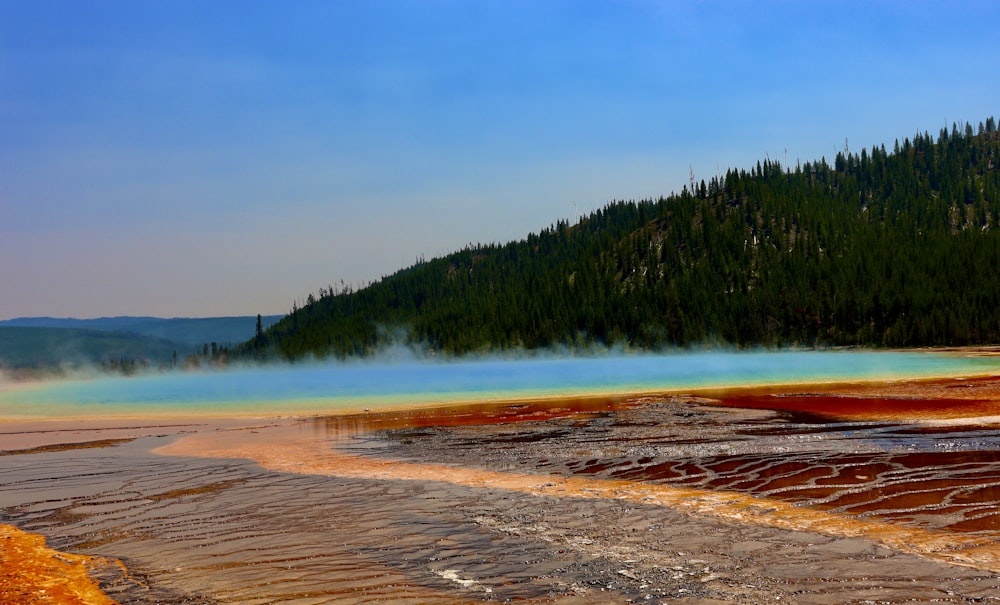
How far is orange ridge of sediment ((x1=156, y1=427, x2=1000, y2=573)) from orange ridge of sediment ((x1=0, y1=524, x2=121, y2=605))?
317 inches

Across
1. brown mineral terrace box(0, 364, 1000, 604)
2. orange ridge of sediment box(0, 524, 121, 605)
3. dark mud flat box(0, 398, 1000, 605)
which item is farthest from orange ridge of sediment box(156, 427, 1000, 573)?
orange ridge of sediment box(0, 524, 121, 605)

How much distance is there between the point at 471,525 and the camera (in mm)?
13789

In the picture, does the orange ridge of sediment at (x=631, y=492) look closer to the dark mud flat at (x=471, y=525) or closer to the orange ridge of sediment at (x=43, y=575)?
the dark mud flat at (x=471, y=525)

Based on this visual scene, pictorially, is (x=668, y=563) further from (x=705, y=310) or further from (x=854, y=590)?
(x=705, y=310)

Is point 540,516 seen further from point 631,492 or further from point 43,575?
point 43,575

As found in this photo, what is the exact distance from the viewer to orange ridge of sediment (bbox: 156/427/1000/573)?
36.4 feet

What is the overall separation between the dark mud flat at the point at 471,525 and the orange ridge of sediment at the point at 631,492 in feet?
0.65

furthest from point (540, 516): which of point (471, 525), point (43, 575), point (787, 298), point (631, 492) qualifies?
point (787, 298)

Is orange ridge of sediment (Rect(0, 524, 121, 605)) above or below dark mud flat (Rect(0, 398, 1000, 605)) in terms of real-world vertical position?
above

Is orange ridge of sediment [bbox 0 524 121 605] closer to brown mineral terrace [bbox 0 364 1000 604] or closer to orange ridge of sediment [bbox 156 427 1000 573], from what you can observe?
brown mineral terrace [bbox 0 364 1000 604]

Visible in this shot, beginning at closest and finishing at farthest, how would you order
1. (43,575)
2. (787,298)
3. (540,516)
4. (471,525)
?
(43,575), (471,525), (540,516), (787,298)

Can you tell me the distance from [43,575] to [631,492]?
35.8 ft

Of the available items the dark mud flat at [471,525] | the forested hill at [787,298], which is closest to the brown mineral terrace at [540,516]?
the dark mud flat at [471,525]

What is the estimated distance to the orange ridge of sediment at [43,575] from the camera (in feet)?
33.3
